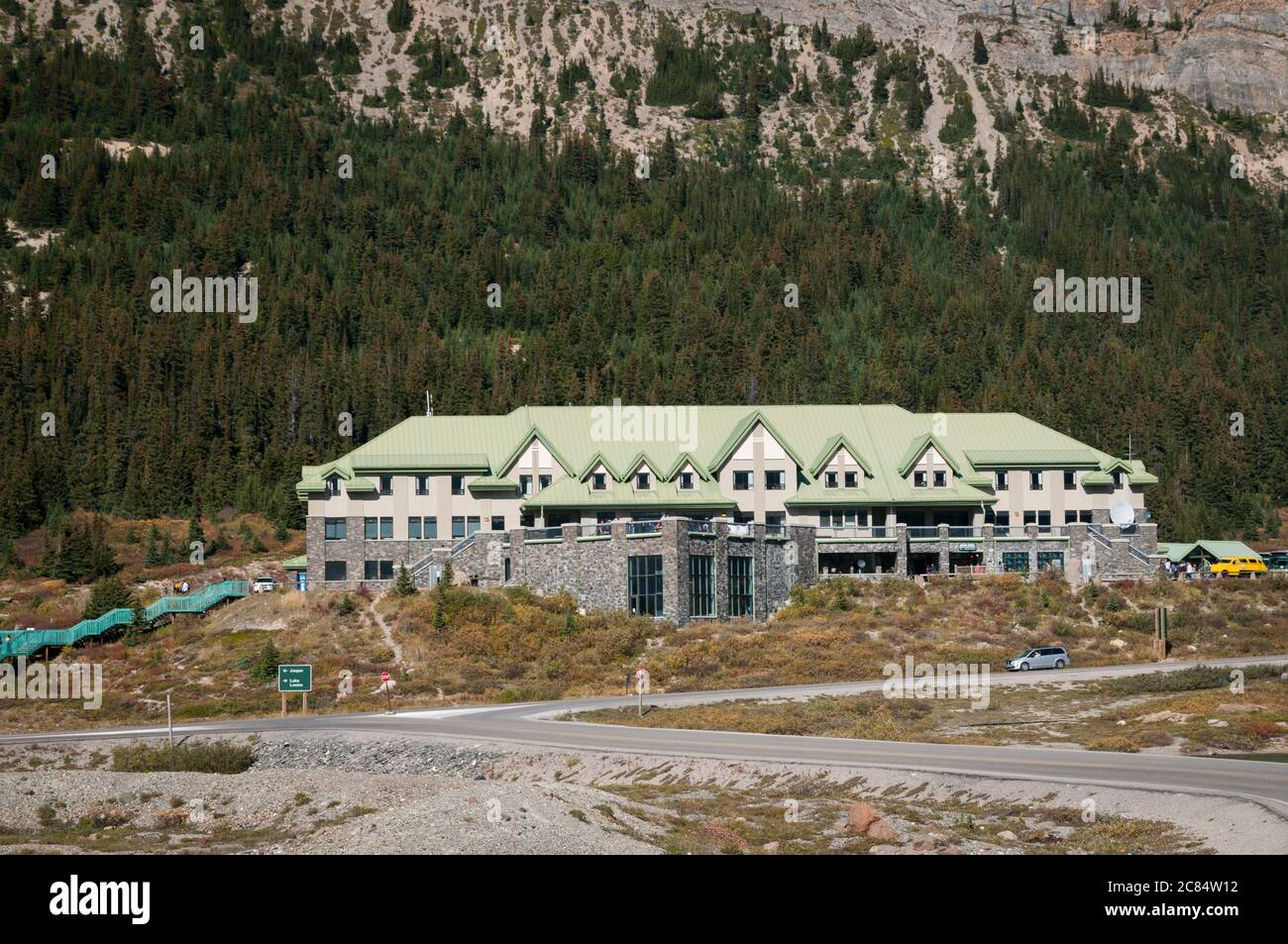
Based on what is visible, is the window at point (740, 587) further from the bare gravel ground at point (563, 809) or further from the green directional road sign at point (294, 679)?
the bare gravel ground at point (563, 809)

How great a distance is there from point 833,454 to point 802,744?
41.2 metres

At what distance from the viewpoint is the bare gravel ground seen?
31281mm

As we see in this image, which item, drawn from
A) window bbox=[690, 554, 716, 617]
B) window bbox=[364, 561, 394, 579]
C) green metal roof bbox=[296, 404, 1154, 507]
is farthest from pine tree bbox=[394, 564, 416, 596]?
window bbox=[690, 554, 716, 617]

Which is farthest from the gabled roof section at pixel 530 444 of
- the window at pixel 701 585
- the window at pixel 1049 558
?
the window at pixel 1049 558

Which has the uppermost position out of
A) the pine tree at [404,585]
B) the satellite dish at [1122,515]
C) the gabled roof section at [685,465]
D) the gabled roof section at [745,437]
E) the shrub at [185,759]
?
the gabled roof section at [745,437]

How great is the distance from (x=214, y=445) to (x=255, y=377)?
1418cm

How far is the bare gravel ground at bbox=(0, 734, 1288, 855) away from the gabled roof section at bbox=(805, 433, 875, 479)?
4150 cm

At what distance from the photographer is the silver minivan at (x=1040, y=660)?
6488 centimetres

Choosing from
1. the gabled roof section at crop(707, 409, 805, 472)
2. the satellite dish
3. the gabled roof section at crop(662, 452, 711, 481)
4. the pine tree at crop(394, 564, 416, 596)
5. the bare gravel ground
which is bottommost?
the bare gravel ground

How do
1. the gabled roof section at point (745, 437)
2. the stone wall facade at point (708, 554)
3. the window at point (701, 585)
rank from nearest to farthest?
the window at point (701, 585) → the stone wall facade at point (708, 554) → the gabled roof section at point (745, 437)

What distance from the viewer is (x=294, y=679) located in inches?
2286

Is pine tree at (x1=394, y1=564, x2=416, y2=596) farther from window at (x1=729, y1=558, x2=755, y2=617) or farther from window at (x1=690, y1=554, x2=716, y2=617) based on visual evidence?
window at (x1=729, y1=558, x2=755, y2=617)

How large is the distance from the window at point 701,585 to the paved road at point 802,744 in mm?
12940

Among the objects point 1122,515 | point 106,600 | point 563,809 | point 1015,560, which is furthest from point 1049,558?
point 563,809
